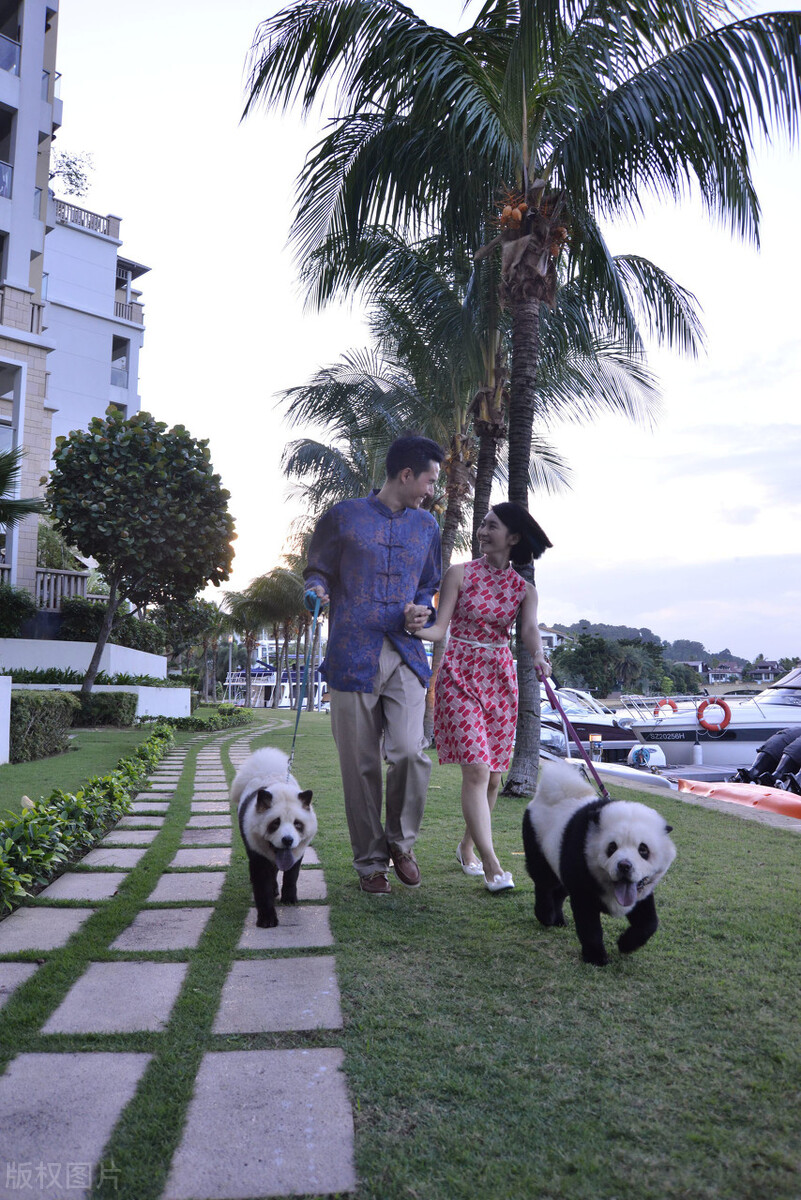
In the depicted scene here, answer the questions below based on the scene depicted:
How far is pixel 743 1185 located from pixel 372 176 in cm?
939

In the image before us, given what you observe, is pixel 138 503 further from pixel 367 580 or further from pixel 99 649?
pixel 367 580

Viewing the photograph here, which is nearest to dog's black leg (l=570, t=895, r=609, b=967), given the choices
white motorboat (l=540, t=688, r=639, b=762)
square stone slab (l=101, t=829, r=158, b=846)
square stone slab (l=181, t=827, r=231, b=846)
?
square stone slab (l=181, t=827, r=231, b=846)

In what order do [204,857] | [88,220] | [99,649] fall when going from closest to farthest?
[204,857]
[99,649]
[88,220]

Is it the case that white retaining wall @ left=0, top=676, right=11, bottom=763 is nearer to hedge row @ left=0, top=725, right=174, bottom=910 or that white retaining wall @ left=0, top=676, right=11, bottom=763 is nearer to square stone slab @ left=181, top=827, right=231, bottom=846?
hedge row @ left=0, top=725, right=174, bottom=910

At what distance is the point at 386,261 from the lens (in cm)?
1312

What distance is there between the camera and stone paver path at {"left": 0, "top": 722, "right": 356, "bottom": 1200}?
1751 mm

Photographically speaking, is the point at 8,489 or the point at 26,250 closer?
the point at 8,489

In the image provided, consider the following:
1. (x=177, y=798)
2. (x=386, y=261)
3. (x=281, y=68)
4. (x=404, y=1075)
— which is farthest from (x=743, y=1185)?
(x=386, y=261)

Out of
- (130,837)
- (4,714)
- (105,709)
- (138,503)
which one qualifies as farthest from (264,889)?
(138,503)

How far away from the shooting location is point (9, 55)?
17.8 meters

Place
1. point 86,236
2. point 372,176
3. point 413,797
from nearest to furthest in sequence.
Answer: point 413,797
point 372,176
point 86,236

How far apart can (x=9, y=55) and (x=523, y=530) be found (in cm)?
1969

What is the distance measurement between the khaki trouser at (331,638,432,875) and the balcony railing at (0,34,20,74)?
19.5 metres

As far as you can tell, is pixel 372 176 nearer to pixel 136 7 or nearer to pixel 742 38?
pixel 136 7
